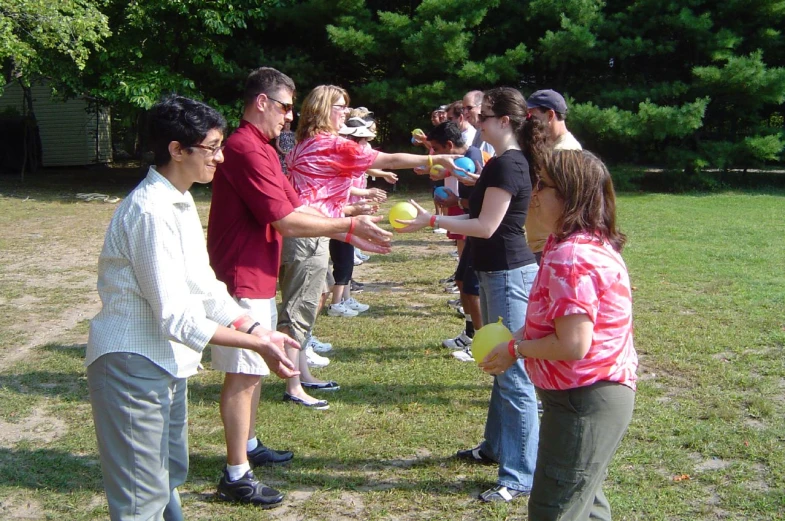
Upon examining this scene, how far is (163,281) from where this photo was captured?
2.48 m

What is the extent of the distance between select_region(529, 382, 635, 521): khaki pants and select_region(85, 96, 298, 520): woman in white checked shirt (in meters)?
1.01

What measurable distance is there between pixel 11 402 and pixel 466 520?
3.44 m

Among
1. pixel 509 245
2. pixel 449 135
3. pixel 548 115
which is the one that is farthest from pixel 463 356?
pixel 509 245

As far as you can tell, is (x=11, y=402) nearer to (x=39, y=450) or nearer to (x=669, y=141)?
(x=39, y=450)

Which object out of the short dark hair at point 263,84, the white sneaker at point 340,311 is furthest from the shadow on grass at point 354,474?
the white sneaker at point 340,311

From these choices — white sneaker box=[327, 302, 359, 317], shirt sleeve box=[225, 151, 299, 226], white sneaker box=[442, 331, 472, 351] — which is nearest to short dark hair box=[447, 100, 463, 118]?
white sneaker box=[327, 302, 359, 317]

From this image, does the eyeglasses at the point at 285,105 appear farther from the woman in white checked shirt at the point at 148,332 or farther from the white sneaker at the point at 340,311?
the white sneaker at the point at 340,311

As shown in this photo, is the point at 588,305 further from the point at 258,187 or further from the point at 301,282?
the point at 301,282

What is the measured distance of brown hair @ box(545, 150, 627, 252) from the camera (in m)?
2.55

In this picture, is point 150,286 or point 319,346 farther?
point 319,346

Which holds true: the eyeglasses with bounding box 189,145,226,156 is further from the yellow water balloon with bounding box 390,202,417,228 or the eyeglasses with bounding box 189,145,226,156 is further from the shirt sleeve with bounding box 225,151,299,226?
the yellow water balloon with bounding box 390,202,417,228

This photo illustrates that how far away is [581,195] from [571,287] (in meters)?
0.35

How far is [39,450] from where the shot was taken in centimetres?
442

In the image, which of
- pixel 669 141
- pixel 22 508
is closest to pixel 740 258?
pixel 22 508
